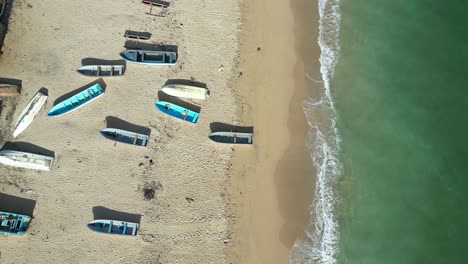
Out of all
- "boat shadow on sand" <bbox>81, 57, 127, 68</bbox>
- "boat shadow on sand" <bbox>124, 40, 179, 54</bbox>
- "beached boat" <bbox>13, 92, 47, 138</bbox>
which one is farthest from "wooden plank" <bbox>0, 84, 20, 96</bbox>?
"boat shadow on sand" <bbox>124, 40, 179, 54</bbox>

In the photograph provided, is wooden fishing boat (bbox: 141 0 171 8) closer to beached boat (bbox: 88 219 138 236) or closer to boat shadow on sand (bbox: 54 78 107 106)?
boat shadow on sand (bbox: 54 78 107 106)

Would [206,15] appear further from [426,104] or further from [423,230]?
[423,230]

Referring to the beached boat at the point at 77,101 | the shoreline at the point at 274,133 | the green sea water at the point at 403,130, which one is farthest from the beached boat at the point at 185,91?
the green sea water at the point at 403,130

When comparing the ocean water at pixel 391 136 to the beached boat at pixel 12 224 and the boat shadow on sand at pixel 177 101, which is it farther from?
the beached boat at pixel 12 224

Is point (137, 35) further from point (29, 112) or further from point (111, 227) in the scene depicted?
point (111, 227)

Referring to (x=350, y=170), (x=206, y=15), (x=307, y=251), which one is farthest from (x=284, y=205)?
(x=206, y=15)

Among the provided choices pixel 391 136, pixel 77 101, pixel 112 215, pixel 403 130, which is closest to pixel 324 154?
pixel 391 136
